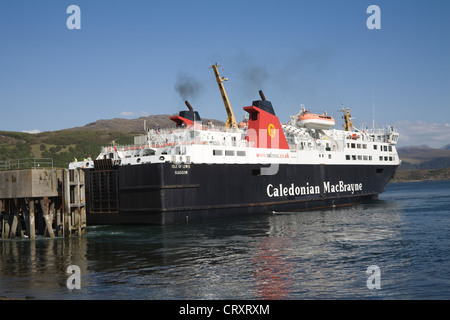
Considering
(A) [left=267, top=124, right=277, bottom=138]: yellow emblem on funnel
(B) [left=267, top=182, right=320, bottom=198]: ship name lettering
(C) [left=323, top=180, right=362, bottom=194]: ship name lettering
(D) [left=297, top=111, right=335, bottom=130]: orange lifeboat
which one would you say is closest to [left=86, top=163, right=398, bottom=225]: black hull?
(B) [left=267, top=182, right=320, bottom=198]: ship name lettering

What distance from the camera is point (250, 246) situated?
23562mm

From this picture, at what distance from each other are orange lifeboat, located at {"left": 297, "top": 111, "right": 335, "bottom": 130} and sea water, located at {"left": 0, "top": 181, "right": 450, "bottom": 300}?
16500 millimetres

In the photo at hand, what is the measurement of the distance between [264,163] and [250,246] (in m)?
16.0

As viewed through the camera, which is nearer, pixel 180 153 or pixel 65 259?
pixel 65 259

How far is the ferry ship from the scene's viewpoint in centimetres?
3275

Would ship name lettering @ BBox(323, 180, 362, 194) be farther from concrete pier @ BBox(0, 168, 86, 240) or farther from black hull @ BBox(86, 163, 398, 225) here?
concrete pier @ BBox(0, 168, 86, 240)

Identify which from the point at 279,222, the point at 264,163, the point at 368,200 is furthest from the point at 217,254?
the point at 368,200

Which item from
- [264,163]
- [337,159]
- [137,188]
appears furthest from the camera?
[337,159]

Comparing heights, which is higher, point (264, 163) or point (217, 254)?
point (264, 163)

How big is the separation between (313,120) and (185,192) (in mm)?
18676
